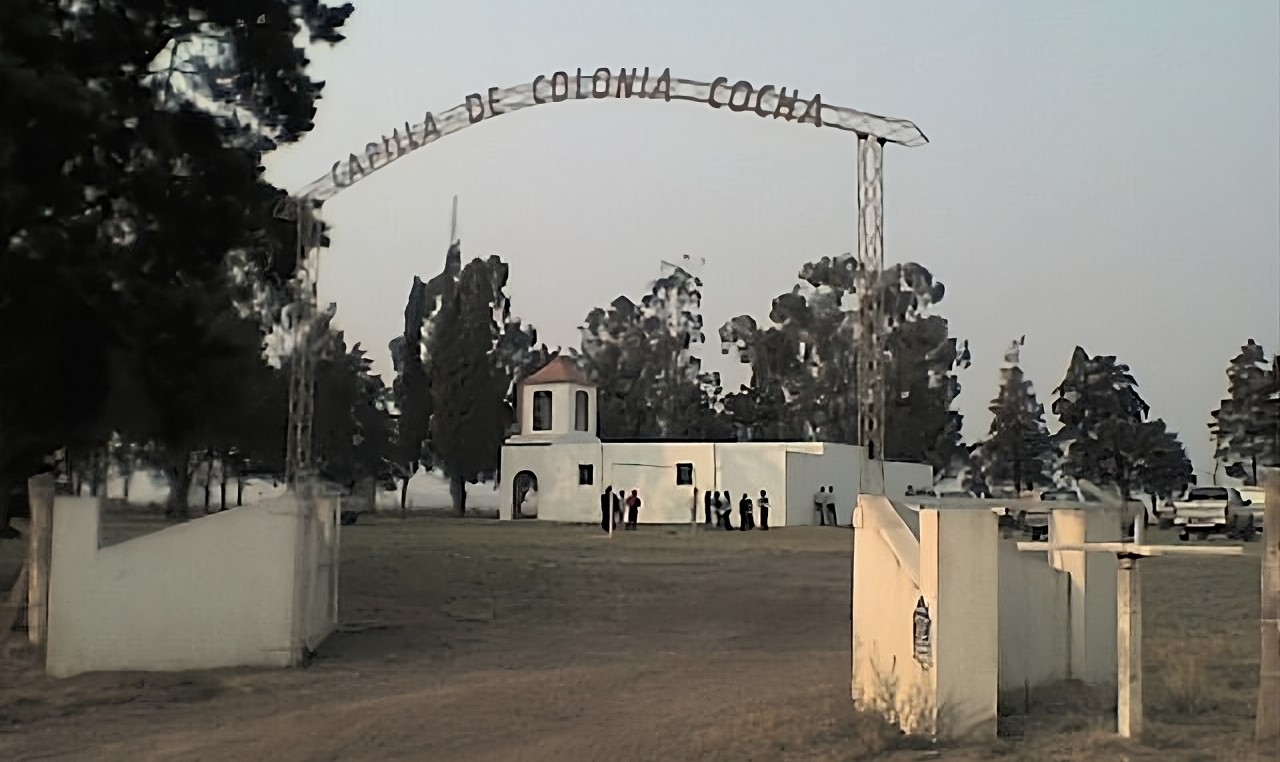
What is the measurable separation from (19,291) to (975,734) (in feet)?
41.5

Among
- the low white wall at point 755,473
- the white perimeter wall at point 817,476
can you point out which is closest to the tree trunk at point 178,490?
the low white wall at point 755,473

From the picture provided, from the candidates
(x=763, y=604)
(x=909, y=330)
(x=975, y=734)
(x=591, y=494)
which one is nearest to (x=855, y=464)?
(x=591, y=494)

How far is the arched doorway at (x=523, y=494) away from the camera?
214 feet

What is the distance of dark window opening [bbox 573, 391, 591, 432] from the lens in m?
66.4

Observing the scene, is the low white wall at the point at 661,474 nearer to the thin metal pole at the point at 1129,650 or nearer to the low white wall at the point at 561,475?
the low white wall at the point at 561,475

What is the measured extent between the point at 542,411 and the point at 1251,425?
57.0 m

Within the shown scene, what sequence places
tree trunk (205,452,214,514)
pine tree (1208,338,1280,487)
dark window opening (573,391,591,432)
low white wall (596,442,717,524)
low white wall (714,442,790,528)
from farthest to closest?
tree trunk (205,452,214,514)
dark window opening (573,391,591,432)
low white wall (596,442,717,524)
low white wall (714,442,790,528)
pine tree (1208,338,1280,487)

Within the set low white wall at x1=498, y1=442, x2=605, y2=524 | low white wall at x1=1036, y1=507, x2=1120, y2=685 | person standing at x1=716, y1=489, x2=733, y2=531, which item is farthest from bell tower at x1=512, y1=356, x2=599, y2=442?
low white wall at x1=1036, y1=507, x2=1120, y2=685

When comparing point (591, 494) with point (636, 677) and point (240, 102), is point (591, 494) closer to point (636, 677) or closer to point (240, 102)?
point (240, 102)

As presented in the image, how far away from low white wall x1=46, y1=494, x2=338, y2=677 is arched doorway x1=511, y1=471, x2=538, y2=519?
4814 centimetres

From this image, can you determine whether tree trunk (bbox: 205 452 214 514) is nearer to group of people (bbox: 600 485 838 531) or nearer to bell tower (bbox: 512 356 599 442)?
bell tower (bbox: 512 356 599 442)

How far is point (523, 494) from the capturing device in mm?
66188

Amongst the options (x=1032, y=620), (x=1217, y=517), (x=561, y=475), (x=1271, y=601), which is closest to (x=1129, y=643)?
(x=1271, y=601)

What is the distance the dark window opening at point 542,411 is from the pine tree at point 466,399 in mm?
9379
